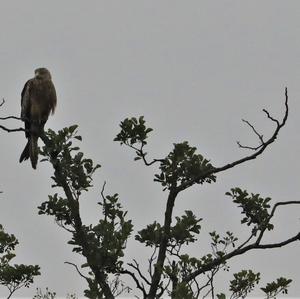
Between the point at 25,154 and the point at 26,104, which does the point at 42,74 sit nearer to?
the point at 26,104

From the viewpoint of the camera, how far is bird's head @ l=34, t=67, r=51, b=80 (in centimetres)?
1014

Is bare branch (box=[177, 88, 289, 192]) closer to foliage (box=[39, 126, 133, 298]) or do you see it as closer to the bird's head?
foliage (box=[39, 126, 133, 298])

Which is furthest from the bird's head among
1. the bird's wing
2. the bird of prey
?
the bird's wing

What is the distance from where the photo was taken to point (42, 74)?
10.2m

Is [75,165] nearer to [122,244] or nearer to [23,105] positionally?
[122,244]

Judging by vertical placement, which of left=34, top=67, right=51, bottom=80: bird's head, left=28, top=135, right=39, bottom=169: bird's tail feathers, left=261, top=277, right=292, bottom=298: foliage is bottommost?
left=261, top=277, right=292, bottom=298: foliage

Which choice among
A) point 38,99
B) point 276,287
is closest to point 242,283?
point 276,287

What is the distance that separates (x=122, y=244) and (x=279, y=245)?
1389mm

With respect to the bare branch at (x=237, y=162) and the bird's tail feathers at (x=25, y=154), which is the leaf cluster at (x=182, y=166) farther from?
the bird's tail feathers at (x=25, y=154)

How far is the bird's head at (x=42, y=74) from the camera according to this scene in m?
10.1

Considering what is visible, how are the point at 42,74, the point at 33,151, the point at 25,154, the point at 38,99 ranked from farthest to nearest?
the point at 42,74 < the point at 38,99 < the point at 25,154 < the point at 33,151

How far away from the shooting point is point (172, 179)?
6.04 meters

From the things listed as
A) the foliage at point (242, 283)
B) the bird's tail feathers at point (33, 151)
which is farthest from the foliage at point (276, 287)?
the bird's tail feathers at point (33, 151)

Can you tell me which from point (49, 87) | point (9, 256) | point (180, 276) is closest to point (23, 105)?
point (49, 87)
